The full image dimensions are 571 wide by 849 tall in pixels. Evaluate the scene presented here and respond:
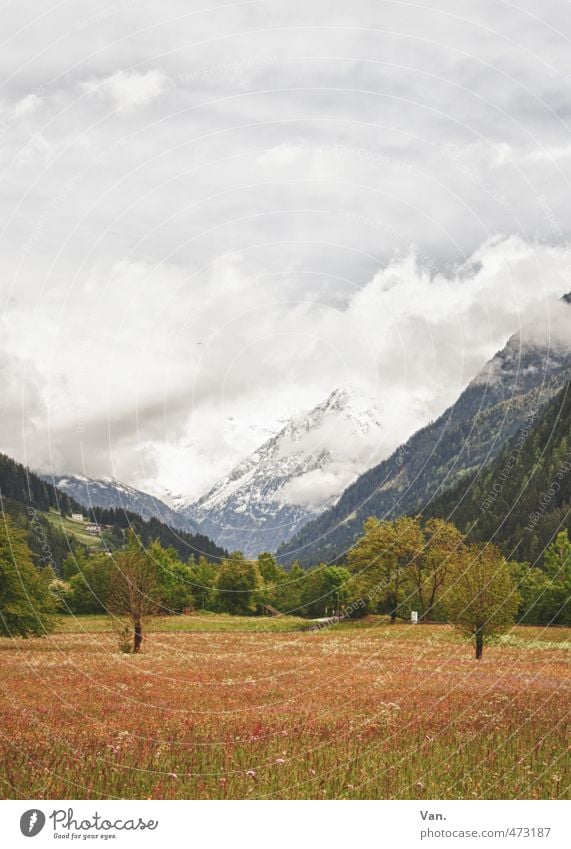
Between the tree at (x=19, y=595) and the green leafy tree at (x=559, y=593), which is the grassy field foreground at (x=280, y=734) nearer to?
the tree at (x=19, y=595)

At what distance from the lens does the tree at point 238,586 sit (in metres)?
127

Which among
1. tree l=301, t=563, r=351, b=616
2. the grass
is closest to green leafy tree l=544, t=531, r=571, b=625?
tree l=301, t=563, r=351, b=616

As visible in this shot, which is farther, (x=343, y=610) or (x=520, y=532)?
(x=520, y=532)

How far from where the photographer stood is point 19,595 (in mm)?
47875

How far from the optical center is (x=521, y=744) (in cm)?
1427

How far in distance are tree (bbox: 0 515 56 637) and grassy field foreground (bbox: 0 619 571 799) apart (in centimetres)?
1315

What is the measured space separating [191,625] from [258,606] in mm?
43604

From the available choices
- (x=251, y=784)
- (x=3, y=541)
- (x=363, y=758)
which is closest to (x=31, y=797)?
(x=251, y=784)

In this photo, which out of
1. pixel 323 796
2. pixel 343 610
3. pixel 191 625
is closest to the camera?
pixel 323 796

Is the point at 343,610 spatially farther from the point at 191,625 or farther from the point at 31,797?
the point at 31,797

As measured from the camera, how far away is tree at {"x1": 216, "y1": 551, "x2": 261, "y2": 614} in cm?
12669
